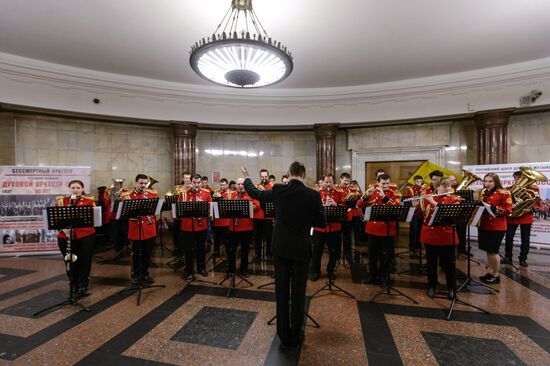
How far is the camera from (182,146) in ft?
31.8

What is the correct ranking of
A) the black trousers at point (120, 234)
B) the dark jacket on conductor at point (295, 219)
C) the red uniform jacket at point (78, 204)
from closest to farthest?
the dark jacket on conductor at point (295, 219), the red uniform jacket at point (78, 204), the black trousers at point (120, 234)

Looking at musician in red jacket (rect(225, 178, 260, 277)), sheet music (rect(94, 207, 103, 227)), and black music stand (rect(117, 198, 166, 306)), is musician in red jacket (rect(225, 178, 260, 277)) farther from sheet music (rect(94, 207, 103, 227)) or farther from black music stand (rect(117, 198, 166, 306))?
sheet music (rect(94, 207, 103, 227))

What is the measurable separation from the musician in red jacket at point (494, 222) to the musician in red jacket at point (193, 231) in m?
5.07

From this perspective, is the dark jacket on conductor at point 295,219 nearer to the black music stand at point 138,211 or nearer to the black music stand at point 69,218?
the black music stand at point 138,211

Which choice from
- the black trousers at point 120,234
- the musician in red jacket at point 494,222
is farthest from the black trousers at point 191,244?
A: the musician in red jacket at point 494,222

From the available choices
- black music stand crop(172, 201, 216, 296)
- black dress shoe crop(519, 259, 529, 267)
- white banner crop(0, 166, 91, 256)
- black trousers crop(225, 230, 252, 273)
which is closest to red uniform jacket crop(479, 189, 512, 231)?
black dress shoe crop(519, 259, 529, 267)

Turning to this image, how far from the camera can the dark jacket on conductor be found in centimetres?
278

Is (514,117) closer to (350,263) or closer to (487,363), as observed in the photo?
(350,263)

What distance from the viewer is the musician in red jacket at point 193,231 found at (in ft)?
16.6

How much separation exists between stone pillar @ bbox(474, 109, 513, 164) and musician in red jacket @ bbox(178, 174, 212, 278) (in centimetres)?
871

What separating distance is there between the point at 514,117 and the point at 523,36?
3446mm

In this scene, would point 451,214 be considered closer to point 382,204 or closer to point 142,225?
point 382,204

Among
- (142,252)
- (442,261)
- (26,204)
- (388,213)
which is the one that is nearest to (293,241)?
(388,213)

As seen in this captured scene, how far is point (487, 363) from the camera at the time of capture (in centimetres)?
271
